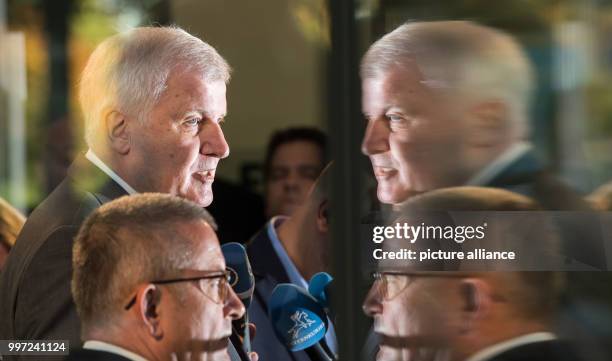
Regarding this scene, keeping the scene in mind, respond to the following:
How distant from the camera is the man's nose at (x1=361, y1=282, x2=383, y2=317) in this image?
4184 millimetres

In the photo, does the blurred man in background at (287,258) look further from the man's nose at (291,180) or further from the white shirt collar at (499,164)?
the white shirt collar at (499,164)

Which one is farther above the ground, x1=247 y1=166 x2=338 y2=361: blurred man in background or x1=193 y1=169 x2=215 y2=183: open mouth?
x1=193 y1=169 x2=215 y2=183: open mouth

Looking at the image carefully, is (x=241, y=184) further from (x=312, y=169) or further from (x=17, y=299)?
(x=17, y=299)

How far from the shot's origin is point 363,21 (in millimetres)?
4148

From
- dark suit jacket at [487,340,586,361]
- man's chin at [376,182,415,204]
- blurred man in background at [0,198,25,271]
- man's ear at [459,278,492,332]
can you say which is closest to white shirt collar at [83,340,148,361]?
blurred man in background at [0,198,25,271]

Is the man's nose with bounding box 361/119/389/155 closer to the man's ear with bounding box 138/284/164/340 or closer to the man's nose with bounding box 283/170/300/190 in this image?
the man's nose with bounding box 283/170/300/190

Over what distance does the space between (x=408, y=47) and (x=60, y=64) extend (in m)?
1.22

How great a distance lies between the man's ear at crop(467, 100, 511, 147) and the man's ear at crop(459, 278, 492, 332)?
0.48 m

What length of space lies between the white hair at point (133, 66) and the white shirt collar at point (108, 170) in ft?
0.14

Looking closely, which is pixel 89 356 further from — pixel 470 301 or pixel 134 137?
pixel 470 301

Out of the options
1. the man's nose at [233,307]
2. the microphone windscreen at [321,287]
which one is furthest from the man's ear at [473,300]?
the man's nose at [233,307]

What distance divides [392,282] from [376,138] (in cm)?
51

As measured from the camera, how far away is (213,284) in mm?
4176

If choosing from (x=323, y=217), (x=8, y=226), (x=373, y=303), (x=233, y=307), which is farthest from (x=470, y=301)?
(x=8, y=226)
